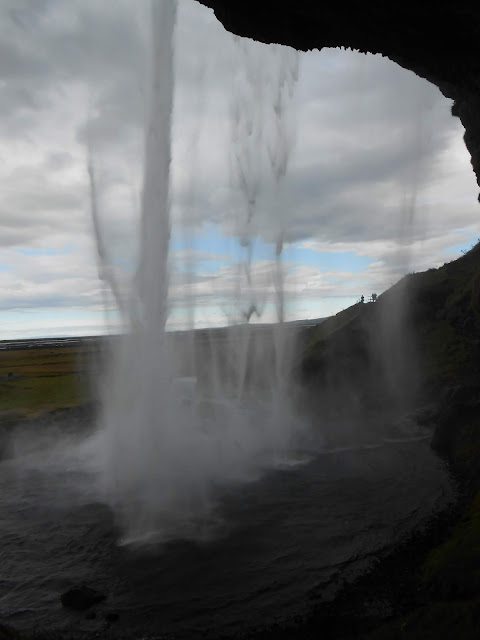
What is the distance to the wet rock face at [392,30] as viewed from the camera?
43.1 feet

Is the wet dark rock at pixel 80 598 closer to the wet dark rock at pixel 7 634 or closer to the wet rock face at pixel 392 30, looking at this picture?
the wet dark rock at pixel 7 634

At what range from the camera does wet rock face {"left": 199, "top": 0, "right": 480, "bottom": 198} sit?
1314 centimetres

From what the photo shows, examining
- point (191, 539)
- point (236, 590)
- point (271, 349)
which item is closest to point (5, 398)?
point (271, 349)

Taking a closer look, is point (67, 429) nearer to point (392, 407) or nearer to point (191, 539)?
point (191, 539)

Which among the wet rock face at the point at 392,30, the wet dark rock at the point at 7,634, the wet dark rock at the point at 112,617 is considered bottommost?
the wet dark rock at the point at 112,617

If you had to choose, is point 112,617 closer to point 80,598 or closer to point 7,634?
point 80,598

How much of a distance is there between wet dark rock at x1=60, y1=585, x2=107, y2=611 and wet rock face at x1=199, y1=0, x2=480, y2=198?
60.5 feet

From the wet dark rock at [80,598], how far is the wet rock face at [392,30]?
60.5ft

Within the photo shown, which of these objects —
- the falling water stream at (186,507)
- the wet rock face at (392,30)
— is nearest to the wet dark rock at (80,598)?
the falling water stream at (186,507)

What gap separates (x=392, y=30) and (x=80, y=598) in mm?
20094

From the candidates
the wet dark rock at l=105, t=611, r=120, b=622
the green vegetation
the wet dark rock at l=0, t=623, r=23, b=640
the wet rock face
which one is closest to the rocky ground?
the wet dark rock at l=0, t=623, r=23, b=640

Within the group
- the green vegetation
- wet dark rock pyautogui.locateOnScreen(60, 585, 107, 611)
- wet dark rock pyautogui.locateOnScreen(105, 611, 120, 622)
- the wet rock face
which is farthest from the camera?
the green vegetation

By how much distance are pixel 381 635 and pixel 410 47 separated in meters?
17.7

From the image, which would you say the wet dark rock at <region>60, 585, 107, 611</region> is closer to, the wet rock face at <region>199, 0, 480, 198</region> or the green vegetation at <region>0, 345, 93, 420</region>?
the wet rock face at <region>199, 0, 480, 198</region>
